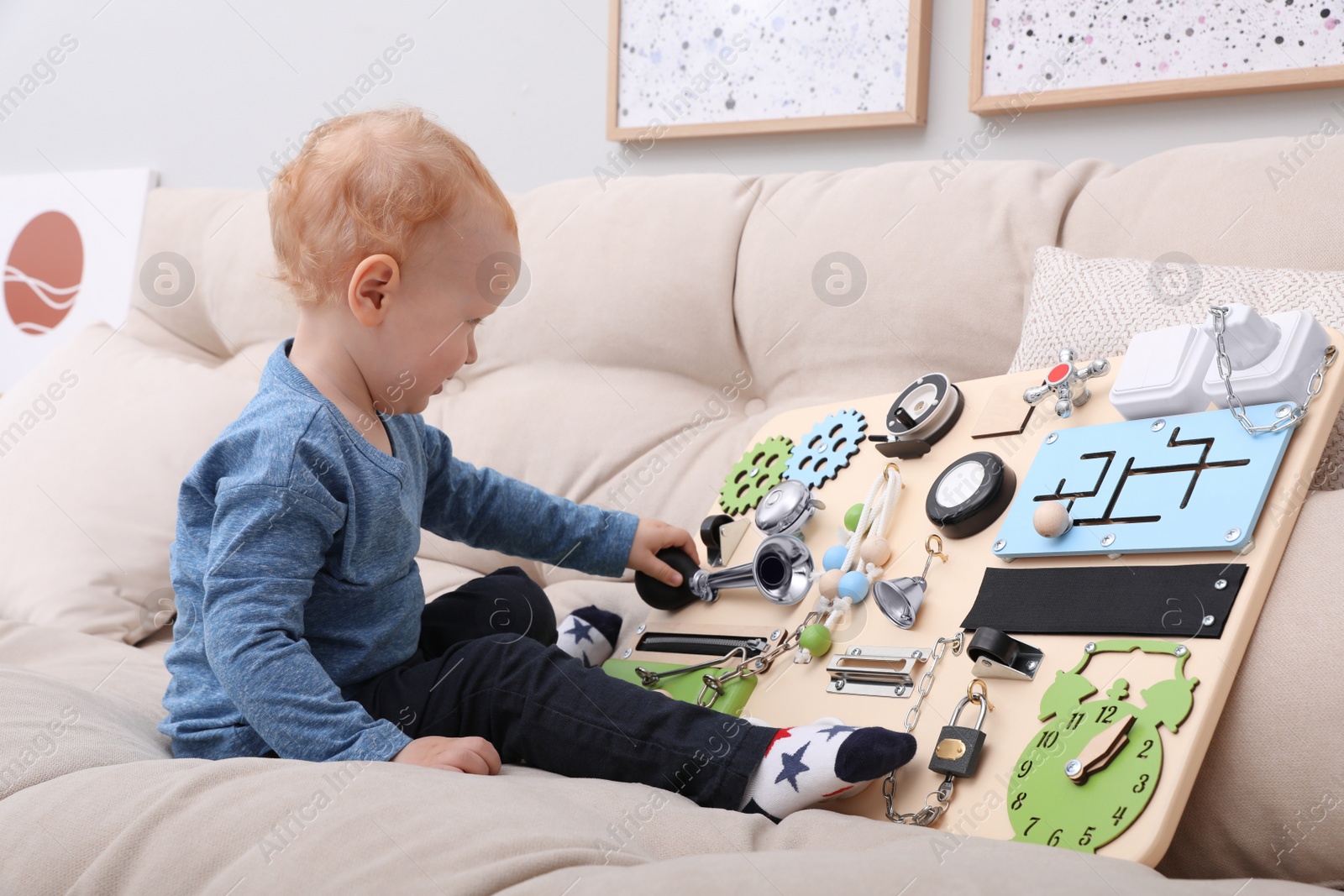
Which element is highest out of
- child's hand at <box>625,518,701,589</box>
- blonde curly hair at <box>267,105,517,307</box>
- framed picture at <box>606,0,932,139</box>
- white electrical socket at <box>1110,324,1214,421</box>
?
framed picture at <box>606,0,932,139</box>

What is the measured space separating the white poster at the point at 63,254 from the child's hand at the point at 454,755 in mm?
1797

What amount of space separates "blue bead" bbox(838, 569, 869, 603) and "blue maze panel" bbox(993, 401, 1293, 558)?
4.6 inches

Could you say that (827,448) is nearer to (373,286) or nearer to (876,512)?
(876,512)

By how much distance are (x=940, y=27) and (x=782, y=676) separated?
99cm

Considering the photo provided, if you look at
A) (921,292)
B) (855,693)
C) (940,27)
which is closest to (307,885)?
(855,693)

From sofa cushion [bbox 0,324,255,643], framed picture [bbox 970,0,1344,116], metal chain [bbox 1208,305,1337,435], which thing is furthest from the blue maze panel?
sofa cushion [bbox 0,324,255,643]

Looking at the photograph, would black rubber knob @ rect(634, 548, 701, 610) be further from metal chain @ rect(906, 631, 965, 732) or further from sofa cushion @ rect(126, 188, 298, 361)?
sofa cushion @ rect(126, 188, 298, 361)

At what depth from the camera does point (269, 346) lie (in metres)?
1.61

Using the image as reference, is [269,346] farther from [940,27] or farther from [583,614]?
[940,27]

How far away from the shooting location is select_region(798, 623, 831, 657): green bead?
Answer: 0.88m

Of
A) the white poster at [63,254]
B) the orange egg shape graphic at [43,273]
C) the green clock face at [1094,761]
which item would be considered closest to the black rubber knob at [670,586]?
the green clock face at [1094,761]

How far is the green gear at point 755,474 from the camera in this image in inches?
43.6

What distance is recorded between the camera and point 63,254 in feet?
7.54

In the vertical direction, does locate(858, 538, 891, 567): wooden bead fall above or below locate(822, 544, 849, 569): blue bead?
above
